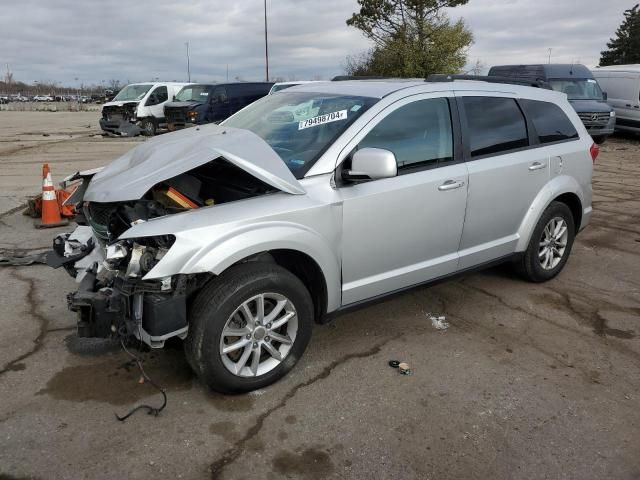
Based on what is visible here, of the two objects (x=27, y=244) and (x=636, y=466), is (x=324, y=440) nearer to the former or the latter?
(x=636, y=466)

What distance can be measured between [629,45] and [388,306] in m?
60.9

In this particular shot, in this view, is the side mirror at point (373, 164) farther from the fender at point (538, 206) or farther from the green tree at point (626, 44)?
the green tree at point (626, 44)

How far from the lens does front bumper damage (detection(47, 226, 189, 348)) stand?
108 inches

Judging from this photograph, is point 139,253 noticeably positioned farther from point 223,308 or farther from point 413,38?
point 413,38

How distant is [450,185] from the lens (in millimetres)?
3766

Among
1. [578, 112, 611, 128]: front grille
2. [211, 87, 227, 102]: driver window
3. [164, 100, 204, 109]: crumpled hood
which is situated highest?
[211, 87, 227, 102]: driver window

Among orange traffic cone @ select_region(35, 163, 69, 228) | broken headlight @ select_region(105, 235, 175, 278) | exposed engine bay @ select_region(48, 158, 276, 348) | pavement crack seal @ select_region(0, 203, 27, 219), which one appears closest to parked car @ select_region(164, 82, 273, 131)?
pavement crack seal @ select_region(0, 203, 27, 219)

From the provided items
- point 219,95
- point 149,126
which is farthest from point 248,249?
point 149,126

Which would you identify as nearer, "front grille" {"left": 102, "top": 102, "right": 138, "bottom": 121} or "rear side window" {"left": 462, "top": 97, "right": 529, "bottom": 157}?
"rear side window" {"left": 462, "top": 97, "right": 529, "bottom": 157}

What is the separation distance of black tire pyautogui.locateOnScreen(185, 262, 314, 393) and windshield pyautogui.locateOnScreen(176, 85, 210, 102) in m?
17.1

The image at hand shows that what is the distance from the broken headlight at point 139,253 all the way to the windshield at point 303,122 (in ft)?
3.01

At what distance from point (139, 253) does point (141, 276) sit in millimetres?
121

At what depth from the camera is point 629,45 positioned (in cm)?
5362

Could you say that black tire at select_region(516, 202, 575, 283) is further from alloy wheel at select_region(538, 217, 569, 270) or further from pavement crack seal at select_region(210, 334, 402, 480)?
pavement crack seal at select_region(210, 334, 402, 480)
